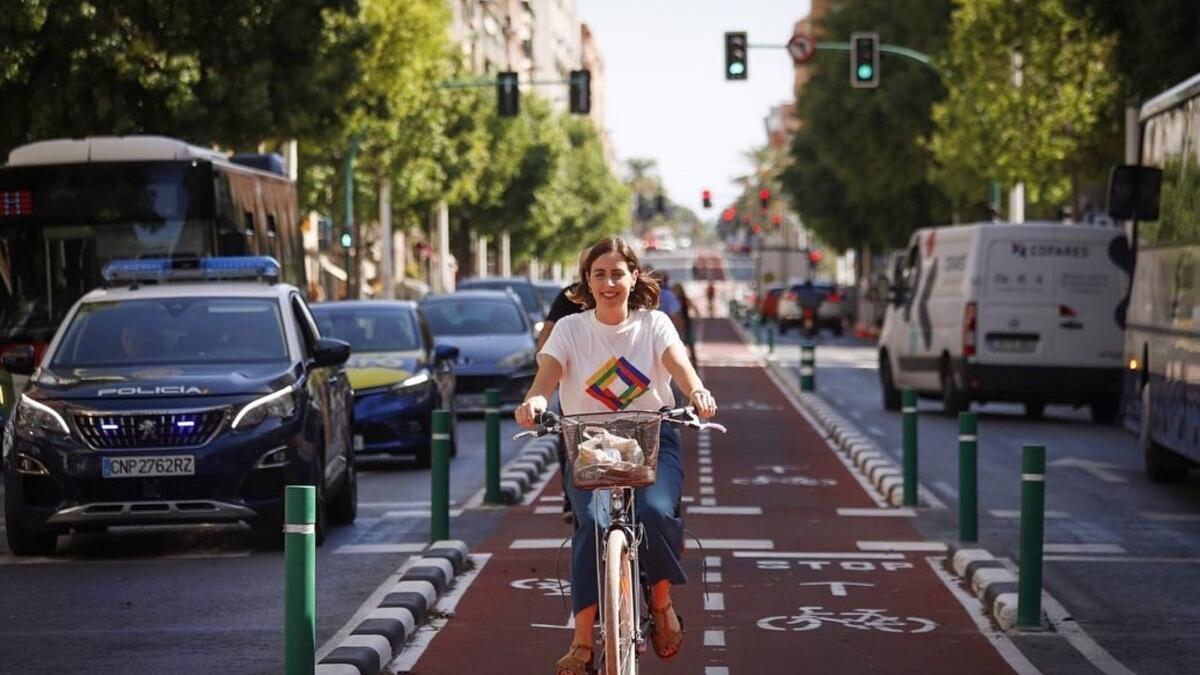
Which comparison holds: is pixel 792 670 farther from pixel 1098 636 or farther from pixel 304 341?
pixel 304 341

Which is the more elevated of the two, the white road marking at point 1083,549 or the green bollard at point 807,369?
the white road marking at point 1083,549

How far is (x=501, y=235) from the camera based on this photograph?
101938mm

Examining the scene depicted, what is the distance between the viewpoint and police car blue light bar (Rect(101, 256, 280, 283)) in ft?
52.4

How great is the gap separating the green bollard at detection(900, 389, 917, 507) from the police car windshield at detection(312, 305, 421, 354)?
21.2 feet

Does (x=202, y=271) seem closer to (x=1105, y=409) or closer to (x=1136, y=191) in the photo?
(x=1136, y=191)

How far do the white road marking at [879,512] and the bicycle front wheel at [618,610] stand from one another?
9.25 m

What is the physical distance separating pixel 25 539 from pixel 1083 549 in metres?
6.30

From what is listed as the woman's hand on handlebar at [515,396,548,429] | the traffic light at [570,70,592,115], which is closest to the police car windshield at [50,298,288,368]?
the woman's hand on handlebar at [515,396,548,429]

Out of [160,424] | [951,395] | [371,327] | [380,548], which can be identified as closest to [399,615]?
[160,424]

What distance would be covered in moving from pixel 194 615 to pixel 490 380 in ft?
57.3

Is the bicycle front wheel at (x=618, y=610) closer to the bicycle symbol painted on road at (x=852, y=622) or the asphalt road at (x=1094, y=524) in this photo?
the asphalt road at (x=1094, y=524)

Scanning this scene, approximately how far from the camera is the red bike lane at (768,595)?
10.1 metres

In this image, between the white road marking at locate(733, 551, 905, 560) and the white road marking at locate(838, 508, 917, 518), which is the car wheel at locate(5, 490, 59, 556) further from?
the white road marking at locate(838, 508, 917, 518)

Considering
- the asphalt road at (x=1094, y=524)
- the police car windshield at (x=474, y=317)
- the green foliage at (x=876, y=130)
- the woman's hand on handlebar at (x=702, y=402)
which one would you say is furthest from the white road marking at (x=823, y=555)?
the green foliage at (x=876, y=130)
